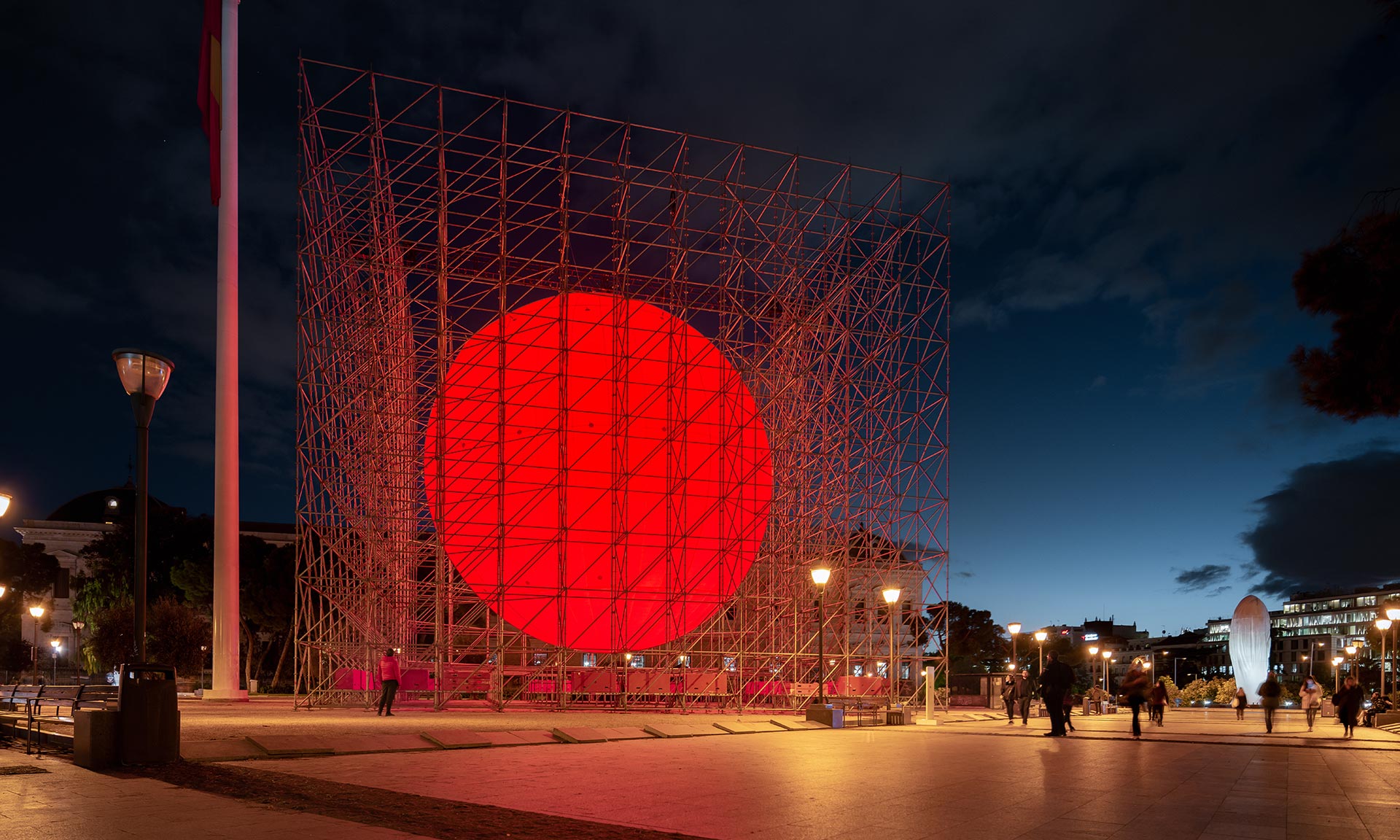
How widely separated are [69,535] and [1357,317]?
6842 cm

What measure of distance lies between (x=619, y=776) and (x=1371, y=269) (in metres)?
7.32

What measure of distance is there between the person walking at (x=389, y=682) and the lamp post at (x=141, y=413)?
23.5 feet

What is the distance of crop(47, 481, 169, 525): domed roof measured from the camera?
64.9 meters

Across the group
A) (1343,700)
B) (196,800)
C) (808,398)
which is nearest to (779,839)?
(196,800)

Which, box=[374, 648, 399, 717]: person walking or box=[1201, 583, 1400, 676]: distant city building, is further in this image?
box=[1201, 583, 1400, 676]: distant city building

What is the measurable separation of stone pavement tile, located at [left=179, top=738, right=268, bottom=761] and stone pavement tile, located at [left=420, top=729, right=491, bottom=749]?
2.14 metres

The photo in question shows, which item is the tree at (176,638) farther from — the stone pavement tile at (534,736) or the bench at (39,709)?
the stone pavement tile at (534,736)

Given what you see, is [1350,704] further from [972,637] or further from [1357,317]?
[972,637]

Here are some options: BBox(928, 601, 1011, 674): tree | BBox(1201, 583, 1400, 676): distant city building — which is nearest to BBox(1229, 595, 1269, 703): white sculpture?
BBox(928, 601, 1011, 674): tree

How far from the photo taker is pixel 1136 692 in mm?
17016

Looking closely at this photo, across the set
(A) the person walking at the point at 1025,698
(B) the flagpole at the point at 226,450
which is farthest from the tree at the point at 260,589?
(A) the person walking at the point at 1025,698

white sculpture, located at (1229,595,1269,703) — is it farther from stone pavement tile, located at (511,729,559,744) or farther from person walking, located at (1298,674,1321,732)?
stone pavement tile, located at (511,729,559,744)

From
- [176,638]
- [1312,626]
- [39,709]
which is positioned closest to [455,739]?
[39,709]

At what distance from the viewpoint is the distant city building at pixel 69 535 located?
57.8m
